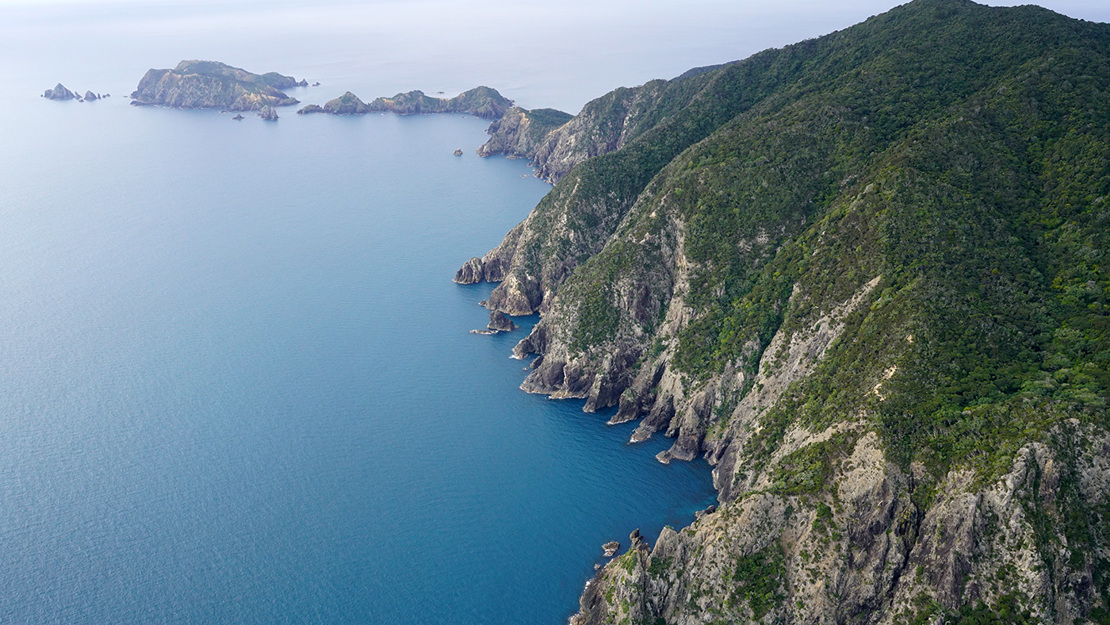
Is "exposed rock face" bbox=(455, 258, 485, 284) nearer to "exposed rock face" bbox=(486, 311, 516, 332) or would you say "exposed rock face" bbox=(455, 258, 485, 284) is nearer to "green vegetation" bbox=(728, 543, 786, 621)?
"exposed rock face" bbox=(486, 311, 516, 332)

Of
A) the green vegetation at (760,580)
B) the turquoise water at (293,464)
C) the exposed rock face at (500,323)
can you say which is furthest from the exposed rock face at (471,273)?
the green vegetation at (760,580)

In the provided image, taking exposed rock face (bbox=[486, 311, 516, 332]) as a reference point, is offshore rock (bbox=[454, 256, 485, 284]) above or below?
above

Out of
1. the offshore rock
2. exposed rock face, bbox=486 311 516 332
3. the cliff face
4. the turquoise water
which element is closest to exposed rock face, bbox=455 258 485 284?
the offshore rock

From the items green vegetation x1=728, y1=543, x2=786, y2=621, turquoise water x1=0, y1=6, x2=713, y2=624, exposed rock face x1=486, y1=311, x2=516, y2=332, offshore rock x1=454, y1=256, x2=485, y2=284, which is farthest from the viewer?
offshore rock x1=454, y1=256, x2=485, y2=284

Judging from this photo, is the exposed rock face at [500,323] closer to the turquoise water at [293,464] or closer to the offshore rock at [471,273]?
the turquoise water at [293,464]

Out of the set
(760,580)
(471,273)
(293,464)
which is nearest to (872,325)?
(760,580)

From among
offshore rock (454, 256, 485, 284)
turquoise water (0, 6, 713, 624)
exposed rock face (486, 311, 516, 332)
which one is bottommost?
turquoise water (0, 6, 713, 624)

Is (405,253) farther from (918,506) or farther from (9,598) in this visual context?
(918,506)
